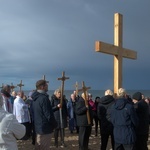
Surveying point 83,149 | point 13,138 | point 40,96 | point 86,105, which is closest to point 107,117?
point 86,105

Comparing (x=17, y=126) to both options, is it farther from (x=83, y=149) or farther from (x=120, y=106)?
(x=83, y=149)

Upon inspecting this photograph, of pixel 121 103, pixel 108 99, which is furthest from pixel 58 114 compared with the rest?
pixel 121 103

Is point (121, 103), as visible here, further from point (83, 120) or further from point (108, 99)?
point (83, 120)

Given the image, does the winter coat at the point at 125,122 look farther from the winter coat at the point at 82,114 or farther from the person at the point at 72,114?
the person at the point at 72,114

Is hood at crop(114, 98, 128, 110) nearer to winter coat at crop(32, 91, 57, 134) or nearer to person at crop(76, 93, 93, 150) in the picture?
winter coat at crop(32, 91, 57, 134)

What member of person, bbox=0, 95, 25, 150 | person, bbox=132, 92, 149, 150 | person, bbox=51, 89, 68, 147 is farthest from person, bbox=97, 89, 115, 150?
person, bbox=0, 95, 25, 150

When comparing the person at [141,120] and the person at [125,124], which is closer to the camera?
the person at [125,124]

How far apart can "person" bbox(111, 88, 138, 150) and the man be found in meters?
1.40

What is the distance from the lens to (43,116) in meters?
6.18

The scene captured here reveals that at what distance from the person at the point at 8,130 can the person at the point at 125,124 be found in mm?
3291

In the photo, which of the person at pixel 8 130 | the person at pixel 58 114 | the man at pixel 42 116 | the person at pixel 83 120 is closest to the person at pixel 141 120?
the person at pixel 83 120

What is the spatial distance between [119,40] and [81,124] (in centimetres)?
247

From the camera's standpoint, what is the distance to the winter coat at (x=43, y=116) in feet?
20.1

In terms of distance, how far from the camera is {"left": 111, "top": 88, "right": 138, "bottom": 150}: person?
20.0 ft
